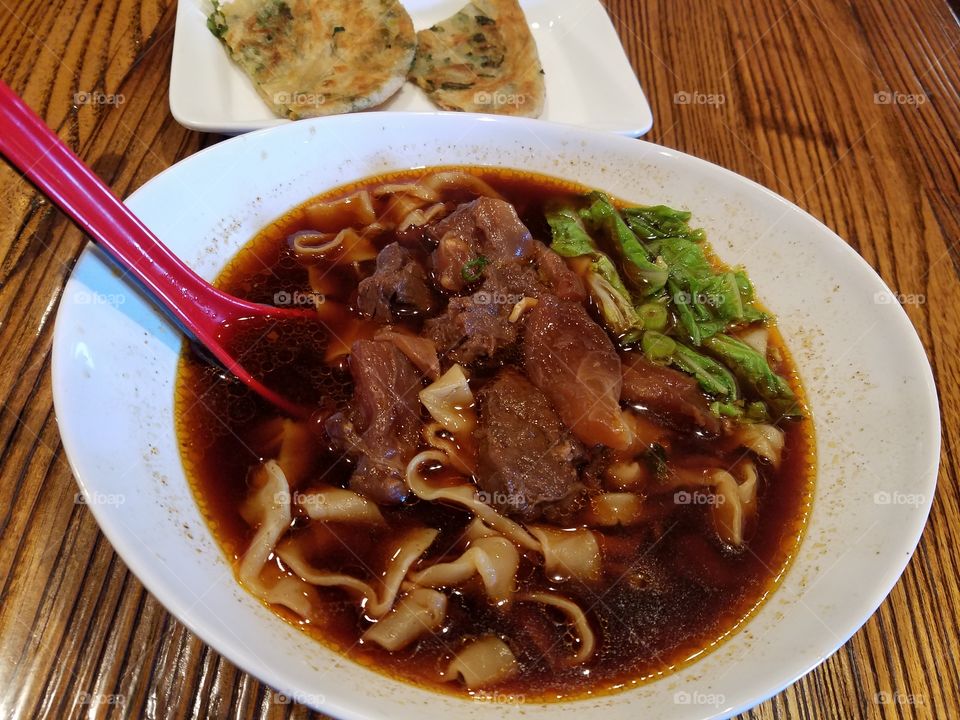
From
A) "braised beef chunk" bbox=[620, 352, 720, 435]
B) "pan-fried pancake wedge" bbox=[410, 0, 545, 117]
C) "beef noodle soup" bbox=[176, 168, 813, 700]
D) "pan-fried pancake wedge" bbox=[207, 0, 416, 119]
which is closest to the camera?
"beef noodle soup" bbox=[176, 168, 813, 700]

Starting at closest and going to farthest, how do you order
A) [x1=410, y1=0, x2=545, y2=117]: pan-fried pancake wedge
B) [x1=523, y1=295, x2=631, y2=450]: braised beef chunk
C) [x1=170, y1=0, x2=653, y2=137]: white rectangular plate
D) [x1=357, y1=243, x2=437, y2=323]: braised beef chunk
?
1. [x1=523, y1=295, x2=631, y2=450]: braised beef chunk
2. [x1=357, y1=243, x2=437, y2=323]: braised beef chunk
3. [x1=170, y1=0, x2=653, y2=137]: white rectangular plate
4. [x1=410, y1=0, x2=545, y2=117]: pan-fried pancake wedge

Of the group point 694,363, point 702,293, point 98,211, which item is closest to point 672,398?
point 694,363

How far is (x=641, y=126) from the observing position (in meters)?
3.66

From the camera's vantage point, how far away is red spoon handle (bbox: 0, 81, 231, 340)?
5.98 ft

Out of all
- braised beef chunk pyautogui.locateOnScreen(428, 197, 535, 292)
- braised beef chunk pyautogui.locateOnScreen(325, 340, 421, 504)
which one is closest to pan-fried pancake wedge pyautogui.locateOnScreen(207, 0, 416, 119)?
braised beef chunk pyautogui.locateOnScreen(428, 197, 535, 292)

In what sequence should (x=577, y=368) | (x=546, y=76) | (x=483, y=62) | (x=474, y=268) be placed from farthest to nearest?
1. (x=546, y=76)
2. (x=483, y=62)
3. (x=474, y=268)
4. (x=577, y=368)

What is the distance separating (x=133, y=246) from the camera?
211 cm

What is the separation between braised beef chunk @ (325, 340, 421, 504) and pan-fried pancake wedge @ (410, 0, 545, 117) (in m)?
2.05

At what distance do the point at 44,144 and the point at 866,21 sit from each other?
5.55m

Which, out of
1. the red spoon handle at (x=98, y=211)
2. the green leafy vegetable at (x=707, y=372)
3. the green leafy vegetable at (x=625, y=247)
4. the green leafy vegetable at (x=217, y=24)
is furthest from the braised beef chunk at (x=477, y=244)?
the green leafy vegetable at (x=217, y=24)

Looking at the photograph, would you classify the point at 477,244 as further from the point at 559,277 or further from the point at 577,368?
the point at 577,368

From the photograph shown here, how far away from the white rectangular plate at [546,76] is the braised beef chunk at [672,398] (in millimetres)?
1748

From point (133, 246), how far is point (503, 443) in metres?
1.44

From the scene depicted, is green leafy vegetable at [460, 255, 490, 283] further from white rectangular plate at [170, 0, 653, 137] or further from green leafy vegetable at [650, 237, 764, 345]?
white rectangular plate at [170, 0, 653, 137]
